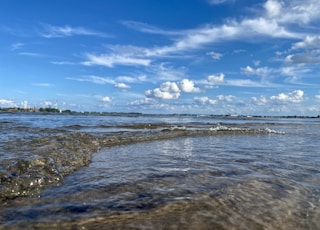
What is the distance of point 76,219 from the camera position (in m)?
4.14

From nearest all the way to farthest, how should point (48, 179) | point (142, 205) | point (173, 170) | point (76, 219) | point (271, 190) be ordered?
point (76, 219)
point (142, 205)
point (271, 190)
point (48, 179)
point (173, 170)

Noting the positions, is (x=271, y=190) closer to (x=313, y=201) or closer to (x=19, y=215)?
(x=313, y=201)

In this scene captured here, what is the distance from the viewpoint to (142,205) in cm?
479

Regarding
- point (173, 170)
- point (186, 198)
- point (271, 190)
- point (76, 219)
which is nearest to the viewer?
point (76, 219)

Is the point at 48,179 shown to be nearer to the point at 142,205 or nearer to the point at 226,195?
the point at 142,205

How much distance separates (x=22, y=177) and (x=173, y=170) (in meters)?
3.44

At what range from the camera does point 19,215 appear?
4316mm

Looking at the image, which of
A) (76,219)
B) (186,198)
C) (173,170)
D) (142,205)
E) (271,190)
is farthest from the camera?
(173,170)

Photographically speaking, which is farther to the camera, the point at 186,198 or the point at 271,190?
the point at 271,190

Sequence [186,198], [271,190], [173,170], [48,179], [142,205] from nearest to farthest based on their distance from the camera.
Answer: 1. [142,205]
2. [186,198]
3. [271,190]
4. [48,179]
5. [173,170]

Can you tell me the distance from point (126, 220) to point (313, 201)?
3.27 metres

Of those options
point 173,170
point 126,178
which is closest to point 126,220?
point 126,178

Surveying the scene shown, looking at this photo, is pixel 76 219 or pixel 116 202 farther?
pixel 116 202

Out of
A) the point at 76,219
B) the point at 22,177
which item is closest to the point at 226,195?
the point at 76,219
